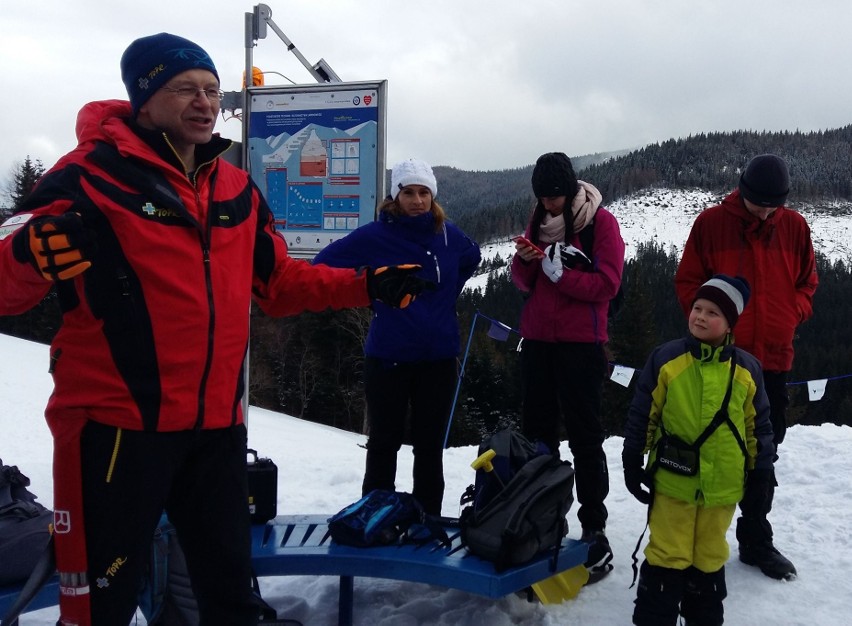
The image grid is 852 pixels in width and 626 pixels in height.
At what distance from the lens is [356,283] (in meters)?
2.51

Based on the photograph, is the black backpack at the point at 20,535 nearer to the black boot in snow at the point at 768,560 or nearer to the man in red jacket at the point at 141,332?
the man in red jacket at the point at 141,332

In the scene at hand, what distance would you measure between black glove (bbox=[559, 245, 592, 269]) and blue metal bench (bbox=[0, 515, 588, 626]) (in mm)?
1343

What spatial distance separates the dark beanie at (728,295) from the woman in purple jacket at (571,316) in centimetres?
60

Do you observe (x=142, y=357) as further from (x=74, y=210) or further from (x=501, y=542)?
(x=501, y=542)

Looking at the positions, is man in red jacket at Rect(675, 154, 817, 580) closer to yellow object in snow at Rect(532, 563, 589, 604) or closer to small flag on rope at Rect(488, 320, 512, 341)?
yellow object in snow at Rect(532, 563, 589, 604)

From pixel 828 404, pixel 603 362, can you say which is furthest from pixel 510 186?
pixel 603 362

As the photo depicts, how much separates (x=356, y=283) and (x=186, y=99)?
0.85 metres

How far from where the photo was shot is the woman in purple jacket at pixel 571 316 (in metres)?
3.44

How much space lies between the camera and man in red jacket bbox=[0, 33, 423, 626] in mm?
1846

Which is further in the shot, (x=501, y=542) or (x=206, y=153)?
(x=501, y=542)

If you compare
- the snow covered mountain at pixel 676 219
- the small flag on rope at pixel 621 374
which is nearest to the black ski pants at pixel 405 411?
the small flag on rope at pixel 621 374

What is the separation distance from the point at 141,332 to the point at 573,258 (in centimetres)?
223

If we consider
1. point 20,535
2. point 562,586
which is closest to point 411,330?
point 562,586

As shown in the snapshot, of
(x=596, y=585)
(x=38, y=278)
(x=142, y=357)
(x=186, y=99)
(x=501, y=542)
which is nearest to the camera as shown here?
(x=38, y=278)
